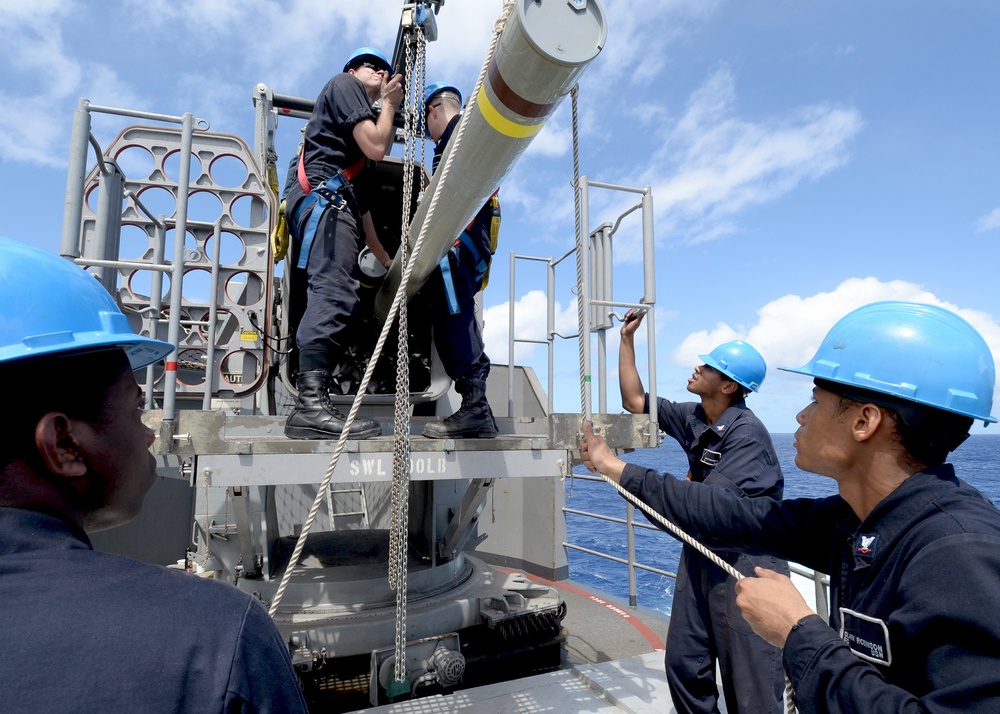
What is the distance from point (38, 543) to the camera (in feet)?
2.26

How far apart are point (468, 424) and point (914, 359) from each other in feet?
6.75

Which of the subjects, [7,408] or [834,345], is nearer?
[7,408]

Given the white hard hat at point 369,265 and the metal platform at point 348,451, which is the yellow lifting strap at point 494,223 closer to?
the white hard hat at point 369,265

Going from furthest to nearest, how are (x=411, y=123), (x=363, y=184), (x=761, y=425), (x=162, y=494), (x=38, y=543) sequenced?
(x=162, y=494) < (x=363, y=184) < (x=761, y=425) < (x=411, y=123) < (x=38, y=543)

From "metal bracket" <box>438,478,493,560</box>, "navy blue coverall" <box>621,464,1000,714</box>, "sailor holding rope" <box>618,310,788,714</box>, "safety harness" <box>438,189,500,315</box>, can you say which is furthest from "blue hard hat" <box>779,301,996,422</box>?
"metal bracket" <box>438,478,493,560</box>

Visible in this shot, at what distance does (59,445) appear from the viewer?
2.49 ft

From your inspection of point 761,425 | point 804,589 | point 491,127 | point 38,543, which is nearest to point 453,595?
point 761,425

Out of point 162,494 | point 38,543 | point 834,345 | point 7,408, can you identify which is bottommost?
point 162,494

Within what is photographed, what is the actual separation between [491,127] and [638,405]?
2084 mm

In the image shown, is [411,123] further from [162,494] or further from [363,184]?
[162,494]

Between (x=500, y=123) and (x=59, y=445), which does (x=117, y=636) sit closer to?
(x=59, y=445)

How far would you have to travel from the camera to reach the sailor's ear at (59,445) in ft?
2.42

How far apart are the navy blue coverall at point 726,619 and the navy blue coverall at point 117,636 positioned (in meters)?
2.53

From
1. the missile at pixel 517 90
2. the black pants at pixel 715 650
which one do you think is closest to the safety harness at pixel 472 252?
the missile at pixel 517 90
